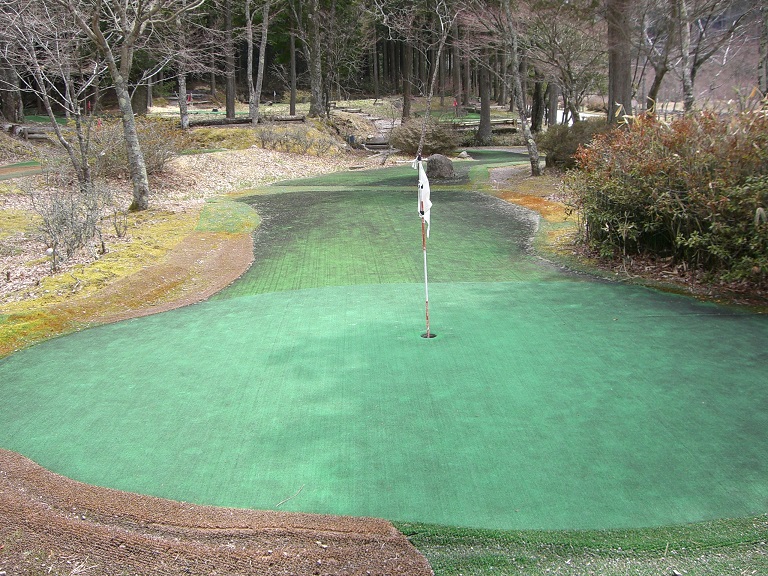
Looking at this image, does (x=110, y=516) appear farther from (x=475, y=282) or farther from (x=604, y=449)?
(x=475, y=282)

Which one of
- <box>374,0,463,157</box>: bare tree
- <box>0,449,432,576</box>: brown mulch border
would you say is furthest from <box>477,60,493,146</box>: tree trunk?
<box>0,449,432,576</box>: brown mulch border

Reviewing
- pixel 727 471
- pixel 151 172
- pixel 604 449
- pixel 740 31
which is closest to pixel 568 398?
pixel 604 449

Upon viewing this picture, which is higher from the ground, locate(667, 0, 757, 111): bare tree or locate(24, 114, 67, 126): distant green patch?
locate(667, 0, 757, 111): bare tree

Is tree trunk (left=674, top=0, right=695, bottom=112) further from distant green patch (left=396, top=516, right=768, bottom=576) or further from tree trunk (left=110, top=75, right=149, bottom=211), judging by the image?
distant green patch (left=396, top=516, right=768, bottom=576)

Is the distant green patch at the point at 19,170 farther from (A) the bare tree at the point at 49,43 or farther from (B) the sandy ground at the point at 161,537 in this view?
(B) the sandy ground at the point at 161,537

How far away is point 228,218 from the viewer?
37.3ft

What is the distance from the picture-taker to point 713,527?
9.96ft

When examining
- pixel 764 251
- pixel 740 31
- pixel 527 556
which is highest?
pixel 740 31

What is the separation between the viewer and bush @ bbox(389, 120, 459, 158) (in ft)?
73.5

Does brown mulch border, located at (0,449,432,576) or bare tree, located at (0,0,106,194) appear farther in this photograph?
bare tree, located at (0,0,106,194)

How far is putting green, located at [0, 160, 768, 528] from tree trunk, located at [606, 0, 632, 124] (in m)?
9.88

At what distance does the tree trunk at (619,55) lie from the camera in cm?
1514

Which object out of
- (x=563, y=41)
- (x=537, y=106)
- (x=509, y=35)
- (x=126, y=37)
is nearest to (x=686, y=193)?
(x=126, y=37)

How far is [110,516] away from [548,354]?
10.6 ft
